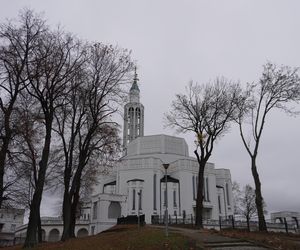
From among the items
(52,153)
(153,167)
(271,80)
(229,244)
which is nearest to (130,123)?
(153,167)

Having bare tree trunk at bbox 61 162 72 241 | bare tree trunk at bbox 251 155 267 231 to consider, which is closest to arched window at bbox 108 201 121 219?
bare tree trunk at bbox 61 162 72 241

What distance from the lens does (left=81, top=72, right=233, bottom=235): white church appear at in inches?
2389

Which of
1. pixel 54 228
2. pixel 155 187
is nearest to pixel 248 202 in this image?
pixel 155 187

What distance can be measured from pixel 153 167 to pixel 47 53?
51.9m

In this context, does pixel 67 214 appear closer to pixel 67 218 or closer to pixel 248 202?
pixel 67 218

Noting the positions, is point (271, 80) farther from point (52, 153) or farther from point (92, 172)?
point (52, 153)

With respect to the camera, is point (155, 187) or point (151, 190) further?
point (155, 187)

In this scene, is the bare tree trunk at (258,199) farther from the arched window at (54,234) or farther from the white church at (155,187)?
the arched window at (54,234)

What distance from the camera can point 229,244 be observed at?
12844mm

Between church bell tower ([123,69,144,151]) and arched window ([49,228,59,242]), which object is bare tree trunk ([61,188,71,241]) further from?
church bell tower ([123,69,144,151])

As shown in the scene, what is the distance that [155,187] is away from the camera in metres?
65.6

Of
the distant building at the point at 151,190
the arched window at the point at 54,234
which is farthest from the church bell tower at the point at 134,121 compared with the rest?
the arched window at the point at 54,234

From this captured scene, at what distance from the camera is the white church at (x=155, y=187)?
199ft

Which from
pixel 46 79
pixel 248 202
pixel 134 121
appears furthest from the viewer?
pixel 134 121
